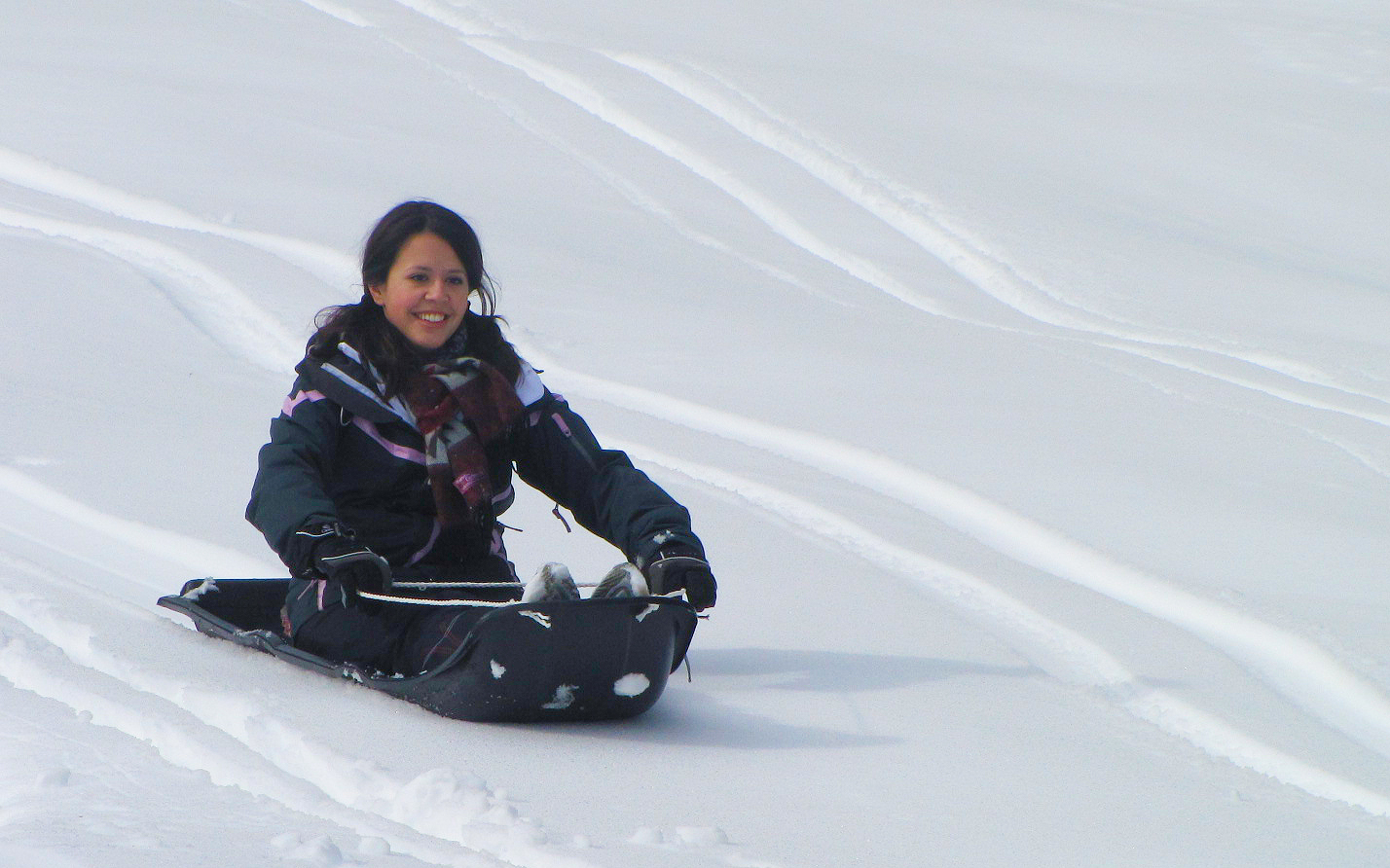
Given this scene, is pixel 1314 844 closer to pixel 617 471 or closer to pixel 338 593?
pixel 617 471

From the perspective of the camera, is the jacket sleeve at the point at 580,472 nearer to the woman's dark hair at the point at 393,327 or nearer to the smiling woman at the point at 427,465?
the smiling woman at the point at 427,465

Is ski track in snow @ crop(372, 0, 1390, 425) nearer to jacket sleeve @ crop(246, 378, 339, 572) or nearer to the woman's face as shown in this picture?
the woman's face

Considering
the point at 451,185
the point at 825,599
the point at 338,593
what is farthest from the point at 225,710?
the point at 451,185

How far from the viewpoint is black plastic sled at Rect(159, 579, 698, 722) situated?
2.43 metres

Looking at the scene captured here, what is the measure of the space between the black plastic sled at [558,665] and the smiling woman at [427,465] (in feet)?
0.27

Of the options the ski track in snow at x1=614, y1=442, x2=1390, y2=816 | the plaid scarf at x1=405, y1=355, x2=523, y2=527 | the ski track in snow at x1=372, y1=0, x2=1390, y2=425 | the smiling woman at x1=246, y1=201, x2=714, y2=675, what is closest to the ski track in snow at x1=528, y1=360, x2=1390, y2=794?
the ski track in snow at x1=614, y1=442, x2=1390, y2=816

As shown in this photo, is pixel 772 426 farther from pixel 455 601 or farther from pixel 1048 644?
pixel 455 601

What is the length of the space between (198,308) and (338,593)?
351 cm

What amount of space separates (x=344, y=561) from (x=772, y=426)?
2746 millimetres

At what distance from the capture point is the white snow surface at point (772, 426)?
7.25ft

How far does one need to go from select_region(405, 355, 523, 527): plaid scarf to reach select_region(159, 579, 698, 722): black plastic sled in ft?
1.09

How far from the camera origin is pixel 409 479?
2742mm

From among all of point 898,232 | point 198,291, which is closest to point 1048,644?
point 198,291

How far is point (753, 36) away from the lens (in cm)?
1329
